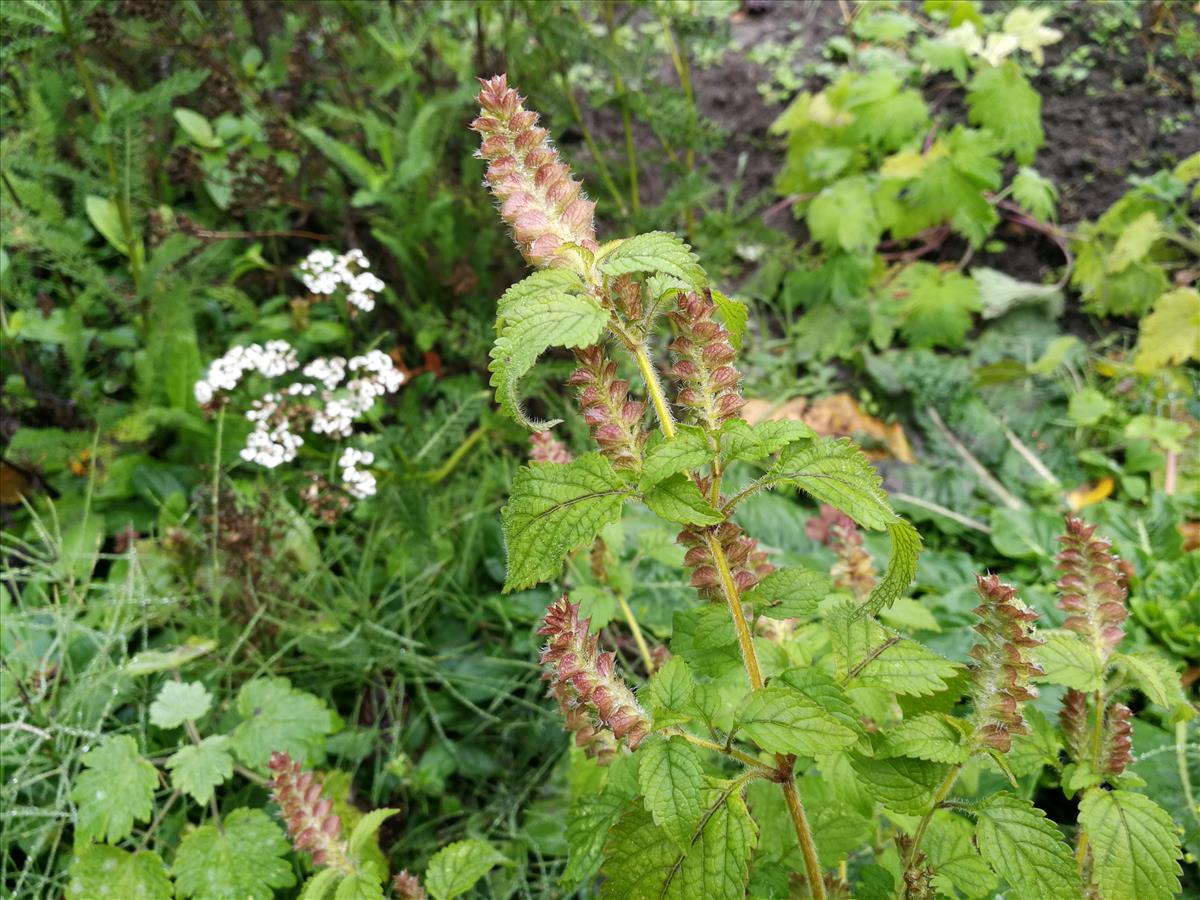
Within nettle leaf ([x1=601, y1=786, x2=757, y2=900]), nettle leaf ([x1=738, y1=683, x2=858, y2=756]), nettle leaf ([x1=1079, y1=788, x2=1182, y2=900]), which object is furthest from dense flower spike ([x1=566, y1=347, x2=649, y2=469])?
nettle leaf ([x1=1079, y1=788, x2=1182, y2=900])

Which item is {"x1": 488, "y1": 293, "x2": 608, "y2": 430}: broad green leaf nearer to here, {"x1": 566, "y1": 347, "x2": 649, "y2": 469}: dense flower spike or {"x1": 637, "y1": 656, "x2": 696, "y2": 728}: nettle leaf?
{"x1": 566, "y1": 347, "x2": 649, "y2": 469}: dense flower spike

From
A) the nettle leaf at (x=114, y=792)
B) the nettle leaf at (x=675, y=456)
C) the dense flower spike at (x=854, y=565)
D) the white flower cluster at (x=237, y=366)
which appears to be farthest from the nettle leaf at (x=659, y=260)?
the white flower cluster at (x=237, y=366)

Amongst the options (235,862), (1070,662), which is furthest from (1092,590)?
(235,862)

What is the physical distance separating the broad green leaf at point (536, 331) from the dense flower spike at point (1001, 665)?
1.69 feet

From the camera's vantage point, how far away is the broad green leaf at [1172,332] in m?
2.65

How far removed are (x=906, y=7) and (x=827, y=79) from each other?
596mm

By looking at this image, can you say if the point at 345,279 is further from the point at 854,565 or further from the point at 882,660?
the point at 882,660

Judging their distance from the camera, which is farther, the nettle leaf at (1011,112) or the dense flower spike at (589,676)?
the nettle leaf at (1011,112)

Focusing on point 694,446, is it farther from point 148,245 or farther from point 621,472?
point 148,245

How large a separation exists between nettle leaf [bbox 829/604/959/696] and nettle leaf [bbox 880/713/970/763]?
0.04 meters

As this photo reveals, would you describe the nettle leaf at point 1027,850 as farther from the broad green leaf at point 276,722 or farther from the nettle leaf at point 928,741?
the broad green leaf at point 276,722

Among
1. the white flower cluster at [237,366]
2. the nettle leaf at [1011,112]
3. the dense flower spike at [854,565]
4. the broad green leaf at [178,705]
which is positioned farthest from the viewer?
the nettle leaf at [1011,112]

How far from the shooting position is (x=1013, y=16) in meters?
3.50

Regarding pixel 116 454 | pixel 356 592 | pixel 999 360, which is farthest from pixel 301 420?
pixel 999 360
